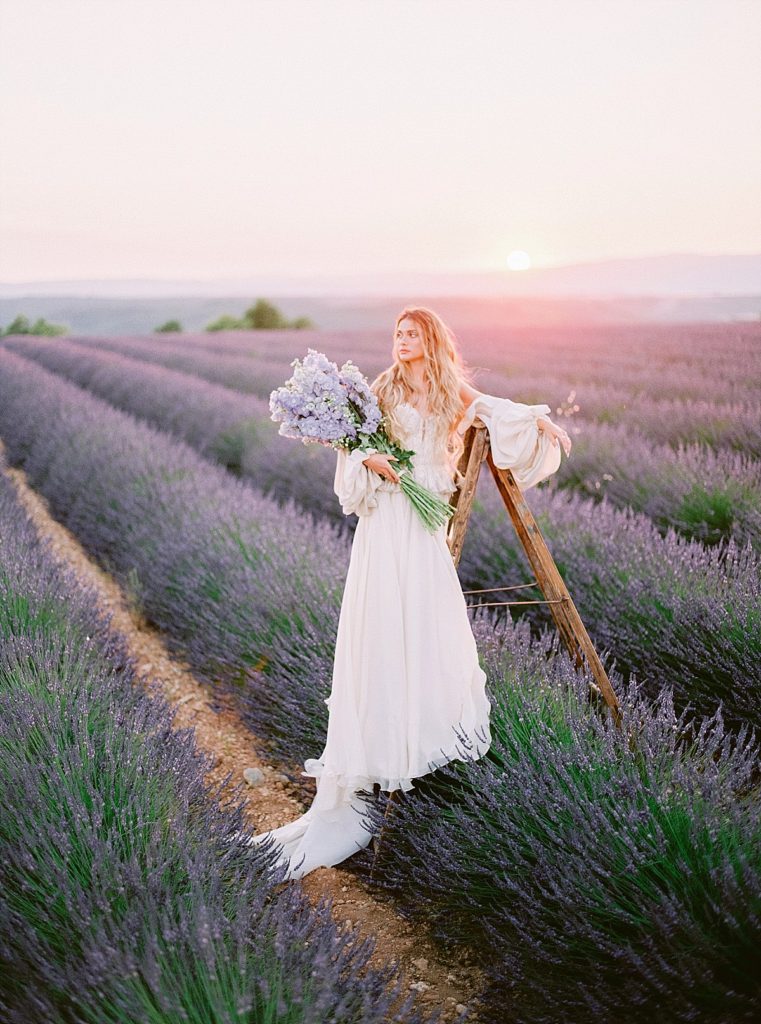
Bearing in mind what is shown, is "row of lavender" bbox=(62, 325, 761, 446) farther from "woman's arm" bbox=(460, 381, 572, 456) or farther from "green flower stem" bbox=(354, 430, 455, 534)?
"green flower stem" bbox=(354, 430, 455, 534)

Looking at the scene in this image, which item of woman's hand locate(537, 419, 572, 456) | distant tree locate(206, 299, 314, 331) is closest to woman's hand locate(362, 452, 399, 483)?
woman's hand locate(537, 419, 572, 456)

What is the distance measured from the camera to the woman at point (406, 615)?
2.13m

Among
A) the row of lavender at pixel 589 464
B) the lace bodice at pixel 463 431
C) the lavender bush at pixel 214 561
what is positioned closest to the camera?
the lace bodice at pixel 463 431

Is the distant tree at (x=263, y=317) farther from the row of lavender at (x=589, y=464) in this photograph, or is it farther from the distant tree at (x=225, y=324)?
the row of lavender at (x=589, y=464)

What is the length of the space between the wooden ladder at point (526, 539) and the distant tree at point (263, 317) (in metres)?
26.0

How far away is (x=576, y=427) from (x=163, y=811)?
4.38m

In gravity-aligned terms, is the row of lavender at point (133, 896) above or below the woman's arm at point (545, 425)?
below

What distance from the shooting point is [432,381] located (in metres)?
2.22

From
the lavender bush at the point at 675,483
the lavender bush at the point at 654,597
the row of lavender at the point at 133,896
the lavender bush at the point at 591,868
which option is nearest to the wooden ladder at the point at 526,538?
the lavender bush at the point at 591,868

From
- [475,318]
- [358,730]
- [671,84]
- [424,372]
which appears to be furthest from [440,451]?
[475,318]

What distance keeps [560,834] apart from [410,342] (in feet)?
3.98

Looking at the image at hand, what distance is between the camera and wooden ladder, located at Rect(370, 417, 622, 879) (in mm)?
2256

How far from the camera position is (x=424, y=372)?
2.25 m

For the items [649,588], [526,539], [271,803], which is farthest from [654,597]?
[271,803]
